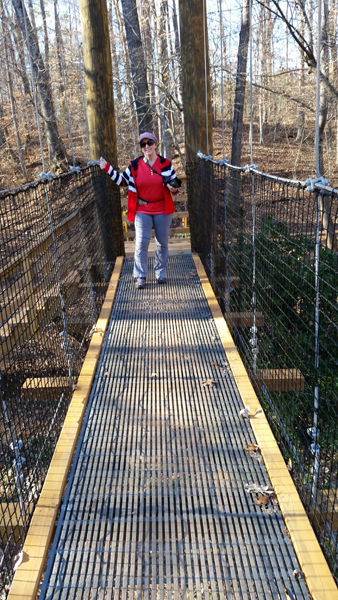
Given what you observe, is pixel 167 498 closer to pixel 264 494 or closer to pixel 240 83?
pixel 264 494

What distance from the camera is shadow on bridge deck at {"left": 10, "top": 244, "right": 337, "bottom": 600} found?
5.52 ft

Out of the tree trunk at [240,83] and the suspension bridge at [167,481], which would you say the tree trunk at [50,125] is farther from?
the suspension bridge at [167,481]

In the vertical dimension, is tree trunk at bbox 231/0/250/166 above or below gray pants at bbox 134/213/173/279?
above

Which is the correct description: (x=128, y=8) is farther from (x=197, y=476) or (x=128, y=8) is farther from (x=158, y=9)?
(x=197, y=476)

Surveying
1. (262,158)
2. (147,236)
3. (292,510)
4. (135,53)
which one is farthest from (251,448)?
(262,158)

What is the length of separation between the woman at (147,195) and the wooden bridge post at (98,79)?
4.10 feet

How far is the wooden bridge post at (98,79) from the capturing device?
500 centimetres

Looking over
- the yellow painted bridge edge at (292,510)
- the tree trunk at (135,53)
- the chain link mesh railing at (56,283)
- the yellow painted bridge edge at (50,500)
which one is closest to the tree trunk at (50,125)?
the tree trunk at (135,53)

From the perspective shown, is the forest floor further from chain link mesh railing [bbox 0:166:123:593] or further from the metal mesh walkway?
the metal mesh walkway

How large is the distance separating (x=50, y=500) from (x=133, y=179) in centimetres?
291

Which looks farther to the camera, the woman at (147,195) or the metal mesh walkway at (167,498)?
the woman at (147,195)

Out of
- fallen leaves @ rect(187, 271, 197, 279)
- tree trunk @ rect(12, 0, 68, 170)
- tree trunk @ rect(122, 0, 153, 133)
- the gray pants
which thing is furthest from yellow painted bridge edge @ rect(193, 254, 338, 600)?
tree trunk @ rect(12, 0, 68, 170)

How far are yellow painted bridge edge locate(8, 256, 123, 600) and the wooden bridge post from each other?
304 cm

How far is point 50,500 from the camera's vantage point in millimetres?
2041
